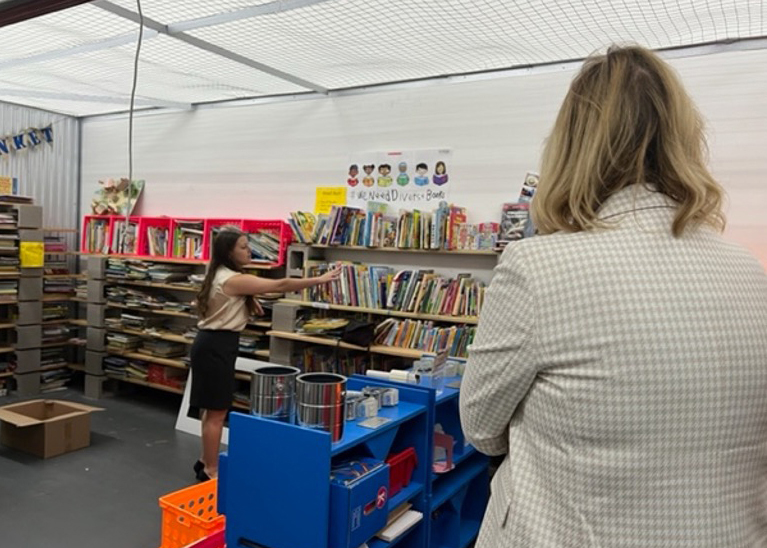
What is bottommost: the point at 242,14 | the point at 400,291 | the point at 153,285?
the point at 153,285

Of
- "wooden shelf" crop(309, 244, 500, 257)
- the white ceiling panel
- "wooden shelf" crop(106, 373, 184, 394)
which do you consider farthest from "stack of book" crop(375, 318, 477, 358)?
"wooden shelf" crop(106, 373, 184, 394)

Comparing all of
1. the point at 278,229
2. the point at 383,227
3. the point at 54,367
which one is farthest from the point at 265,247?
the point at 54,367

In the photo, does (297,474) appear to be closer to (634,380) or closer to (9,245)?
(634,380)

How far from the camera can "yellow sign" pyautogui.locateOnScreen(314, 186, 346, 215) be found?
4.69 metres

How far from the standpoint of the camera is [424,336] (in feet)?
13.1

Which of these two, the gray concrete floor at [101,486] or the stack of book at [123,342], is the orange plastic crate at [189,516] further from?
the stack of book at [123,342]

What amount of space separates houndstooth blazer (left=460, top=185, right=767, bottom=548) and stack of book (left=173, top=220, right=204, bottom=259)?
4554 mm

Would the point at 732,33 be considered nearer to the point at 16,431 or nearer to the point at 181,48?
the point at 181,48

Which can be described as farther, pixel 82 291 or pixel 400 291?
pixel 82 291

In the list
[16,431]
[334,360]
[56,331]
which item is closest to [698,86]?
[334,360]

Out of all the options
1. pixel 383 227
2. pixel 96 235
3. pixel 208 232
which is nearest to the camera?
pixel 383 227

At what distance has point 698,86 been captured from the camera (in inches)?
139

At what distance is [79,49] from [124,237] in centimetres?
215

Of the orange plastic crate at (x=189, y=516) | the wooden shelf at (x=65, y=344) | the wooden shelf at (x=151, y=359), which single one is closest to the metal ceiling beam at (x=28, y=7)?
the orange plastic crate at (x=189, y=516)
